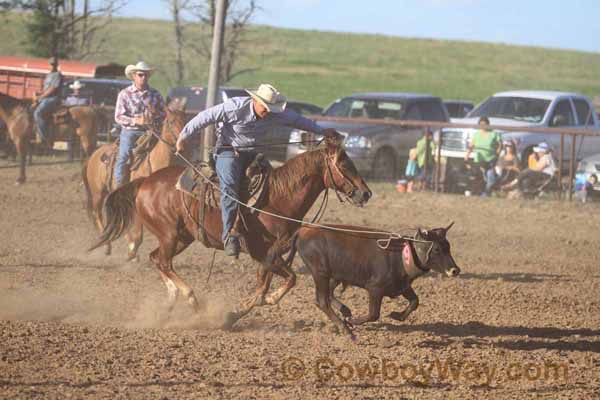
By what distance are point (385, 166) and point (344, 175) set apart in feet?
36.6

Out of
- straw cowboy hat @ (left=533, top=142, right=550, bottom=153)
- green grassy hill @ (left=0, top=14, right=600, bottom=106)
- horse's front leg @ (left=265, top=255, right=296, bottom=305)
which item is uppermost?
green grassy hill @ (left=0, top=14, right=600, bottom=106)

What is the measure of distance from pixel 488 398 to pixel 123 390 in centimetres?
224

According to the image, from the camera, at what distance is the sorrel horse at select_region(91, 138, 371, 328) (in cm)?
792

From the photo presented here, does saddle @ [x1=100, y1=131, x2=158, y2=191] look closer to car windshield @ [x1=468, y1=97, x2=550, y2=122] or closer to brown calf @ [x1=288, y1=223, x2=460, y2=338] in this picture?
brown calf @ [x1=288, y1=223, x2=460, y2=338]

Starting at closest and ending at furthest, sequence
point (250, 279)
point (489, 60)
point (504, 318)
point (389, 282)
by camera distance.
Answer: point (389, 282) → point (504, 318) → point (250, 279) → point (489, 60)

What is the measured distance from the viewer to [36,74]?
23.9 meters

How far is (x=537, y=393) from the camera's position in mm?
6207

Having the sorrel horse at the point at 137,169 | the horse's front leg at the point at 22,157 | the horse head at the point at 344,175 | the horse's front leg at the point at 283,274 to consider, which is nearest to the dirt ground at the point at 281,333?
the horse's front leg at the point at 283,274

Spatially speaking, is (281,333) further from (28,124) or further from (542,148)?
(28,124)

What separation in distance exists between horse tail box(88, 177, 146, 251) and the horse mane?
64.4 inches

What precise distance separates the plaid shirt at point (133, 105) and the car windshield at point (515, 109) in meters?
10.3

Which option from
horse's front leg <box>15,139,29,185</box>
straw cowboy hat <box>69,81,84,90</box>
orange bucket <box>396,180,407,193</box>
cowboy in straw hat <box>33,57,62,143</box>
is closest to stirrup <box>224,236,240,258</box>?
orange bucket <box>396,180,407,193</box>

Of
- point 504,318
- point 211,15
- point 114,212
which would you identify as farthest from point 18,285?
point 211,15

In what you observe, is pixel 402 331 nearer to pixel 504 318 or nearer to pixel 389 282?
pixel 389 282
